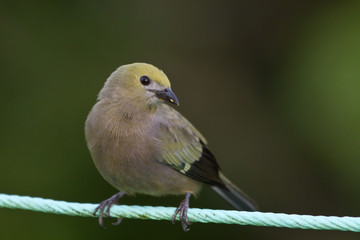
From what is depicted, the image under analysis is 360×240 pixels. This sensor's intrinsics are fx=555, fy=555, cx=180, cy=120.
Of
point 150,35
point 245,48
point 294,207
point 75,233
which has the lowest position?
point 75,233

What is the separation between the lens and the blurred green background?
18.1ft

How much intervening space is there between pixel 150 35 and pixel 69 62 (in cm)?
115

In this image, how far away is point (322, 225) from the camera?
113 inches

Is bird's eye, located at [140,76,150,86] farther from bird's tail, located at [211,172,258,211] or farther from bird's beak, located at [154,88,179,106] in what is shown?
bird's tail, located at [211,172,258,211]

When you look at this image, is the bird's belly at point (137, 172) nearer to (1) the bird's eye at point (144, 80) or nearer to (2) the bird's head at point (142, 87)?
(2) the bird's head at point (142, 87)

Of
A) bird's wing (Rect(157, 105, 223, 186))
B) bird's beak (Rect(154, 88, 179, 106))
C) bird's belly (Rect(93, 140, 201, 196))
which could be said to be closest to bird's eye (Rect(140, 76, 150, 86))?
bird's beak (Rect(154, 88, 179, 106))

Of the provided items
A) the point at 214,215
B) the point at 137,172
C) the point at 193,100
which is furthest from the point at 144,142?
the point at 193,100

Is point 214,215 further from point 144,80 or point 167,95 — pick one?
point 144,80

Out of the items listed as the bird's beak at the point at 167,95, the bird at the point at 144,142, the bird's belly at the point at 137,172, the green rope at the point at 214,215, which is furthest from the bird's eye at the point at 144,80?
the green rope at the point at 214,215

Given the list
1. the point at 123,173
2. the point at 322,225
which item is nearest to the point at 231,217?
the point at 322,225

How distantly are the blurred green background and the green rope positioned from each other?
168 cm

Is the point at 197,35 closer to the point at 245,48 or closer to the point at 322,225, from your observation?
the point at 245,48

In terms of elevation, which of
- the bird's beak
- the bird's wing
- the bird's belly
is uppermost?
the bird's beak

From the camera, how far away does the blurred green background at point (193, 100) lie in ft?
18.1
